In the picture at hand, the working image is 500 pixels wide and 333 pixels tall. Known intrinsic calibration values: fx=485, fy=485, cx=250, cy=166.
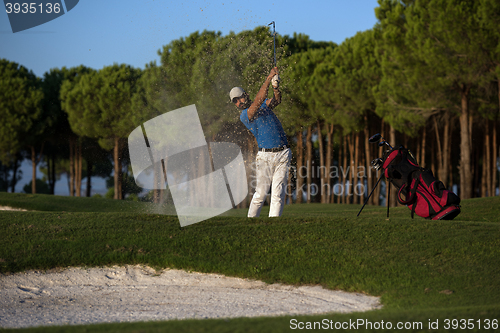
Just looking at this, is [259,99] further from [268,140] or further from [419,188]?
[419,188]

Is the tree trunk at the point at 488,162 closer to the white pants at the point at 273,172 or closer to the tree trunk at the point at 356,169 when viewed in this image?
the tree trunk at the point at 356,169

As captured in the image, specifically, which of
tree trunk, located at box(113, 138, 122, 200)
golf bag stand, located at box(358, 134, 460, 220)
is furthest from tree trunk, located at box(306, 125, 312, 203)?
golf bag stand, located at box(358, 134, 460, 220)

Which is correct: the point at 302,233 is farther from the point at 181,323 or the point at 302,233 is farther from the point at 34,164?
the point at 34,164

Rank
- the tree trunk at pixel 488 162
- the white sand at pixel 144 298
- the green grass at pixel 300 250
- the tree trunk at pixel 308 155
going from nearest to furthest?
the white sand at pixel 144 298 → the green grass at pixel 300 250 → the tree trunk at pixel 488 162 → the tree trunk at pixel 308 155

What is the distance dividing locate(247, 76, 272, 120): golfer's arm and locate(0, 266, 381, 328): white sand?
2545 millimetres

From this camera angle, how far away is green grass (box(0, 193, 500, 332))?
5953 mm

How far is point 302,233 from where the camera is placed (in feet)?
24.8

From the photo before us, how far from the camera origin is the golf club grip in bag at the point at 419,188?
838 cm

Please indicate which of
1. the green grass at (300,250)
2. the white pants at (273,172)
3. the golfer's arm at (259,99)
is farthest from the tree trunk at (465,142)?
the golfer's arm at (259,99)

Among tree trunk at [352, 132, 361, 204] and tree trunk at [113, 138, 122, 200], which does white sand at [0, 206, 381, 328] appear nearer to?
tree trunk at [352, 132, 361, 204]

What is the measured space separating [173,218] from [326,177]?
77.6ft

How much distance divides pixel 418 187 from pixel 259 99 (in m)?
3.36

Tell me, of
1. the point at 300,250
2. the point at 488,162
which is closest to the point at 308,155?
the point at 488,162

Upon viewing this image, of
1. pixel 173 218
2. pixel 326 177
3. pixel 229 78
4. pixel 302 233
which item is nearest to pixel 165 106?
pixel 229 78
